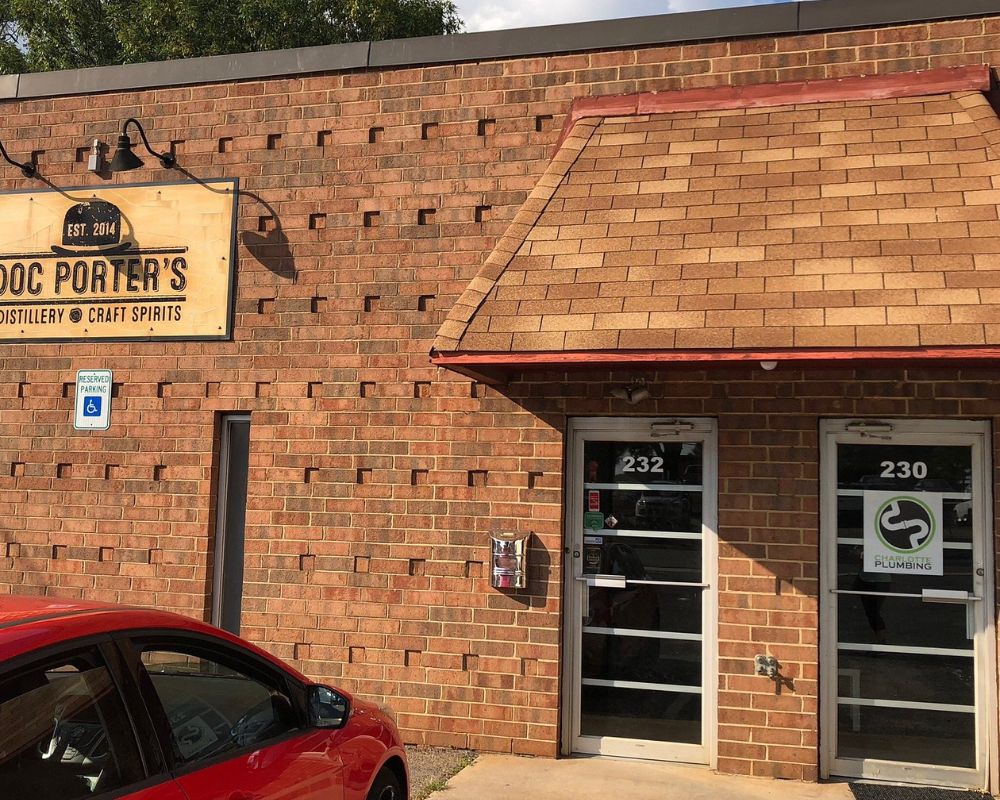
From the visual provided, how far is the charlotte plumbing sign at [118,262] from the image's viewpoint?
7.93 meters

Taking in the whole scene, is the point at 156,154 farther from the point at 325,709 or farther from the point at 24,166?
the point at 325,709

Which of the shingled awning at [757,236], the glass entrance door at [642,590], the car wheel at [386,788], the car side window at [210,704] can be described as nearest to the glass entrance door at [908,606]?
the glass entrance door at [642,590]

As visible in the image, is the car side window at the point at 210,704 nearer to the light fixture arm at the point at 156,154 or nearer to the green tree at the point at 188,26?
the light fixture arm at the point at 156,154

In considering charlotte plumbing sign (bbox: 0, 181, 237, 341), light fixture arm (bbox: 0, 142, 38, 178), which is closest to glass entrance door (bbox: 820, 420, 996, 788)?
charlotte plumbing sign (bbox: 0, 181, 237, 341)

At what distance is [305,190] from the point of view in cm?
786

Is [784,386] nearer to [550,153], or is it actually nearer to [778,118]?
[778,118]

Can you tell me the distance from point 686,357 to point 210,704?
340 centimetres

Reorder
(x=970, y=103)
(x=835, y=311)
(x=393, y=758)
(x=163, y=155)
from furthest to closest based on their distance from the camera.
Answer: (x=163, y=155)
(x=970, y=103)
(x=835, y=311)
(x=393, y=758)

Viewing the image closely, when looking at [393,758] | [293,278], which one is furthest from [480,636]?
[293,278]

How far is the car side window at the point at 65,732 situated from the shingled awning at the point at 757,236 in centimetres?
349

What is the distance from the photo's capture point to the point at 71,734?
268 cm

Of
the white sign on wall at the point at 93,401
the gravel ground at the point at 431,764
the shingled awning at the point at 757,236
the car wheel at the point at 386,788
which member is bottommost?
the gravel ground at the point at 431,764

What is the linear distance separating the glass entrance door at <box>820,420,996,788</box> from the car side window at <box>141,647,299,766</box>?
14.0 ft

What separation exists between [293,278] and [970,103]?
5287 mm
